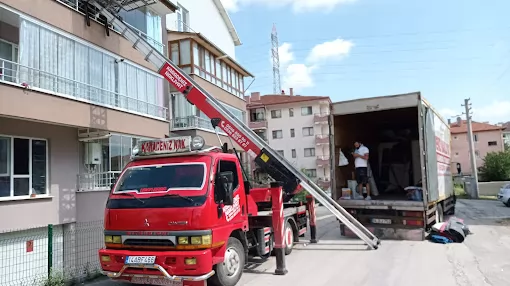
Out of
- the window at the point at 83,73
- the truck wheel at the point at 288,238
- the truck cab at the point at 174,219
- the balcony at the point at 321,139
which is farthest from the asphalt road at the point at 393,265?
the balcony at the point at 321,139

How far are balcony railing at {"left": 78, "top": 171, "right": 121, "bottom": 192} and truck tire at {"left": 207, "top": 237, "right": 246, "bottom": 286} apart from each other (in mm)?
6853

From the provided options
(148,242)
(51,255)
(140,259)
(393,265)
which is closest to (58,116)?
(51,255)

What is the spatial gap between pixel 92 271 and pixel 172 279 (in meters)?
3.91

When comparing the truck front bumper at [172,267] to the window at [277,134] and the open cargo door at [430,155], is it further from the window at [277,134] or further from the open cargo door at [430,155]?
the window at [277,134]

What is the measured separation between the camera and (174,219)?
5.81m

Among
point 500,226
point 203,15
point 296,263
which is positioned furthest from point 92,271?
point 203,15

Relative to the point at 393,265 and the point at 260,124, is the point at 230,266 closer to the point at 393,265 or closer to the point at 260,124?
the point at 393,265

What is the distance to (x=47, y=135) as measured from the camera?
34.9 feet

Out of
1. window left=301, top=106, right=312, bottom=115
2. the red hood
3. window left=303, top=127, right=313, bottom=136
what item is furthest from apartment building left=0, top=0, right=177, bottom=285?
window left=301, top=106, right=312, bottom=115

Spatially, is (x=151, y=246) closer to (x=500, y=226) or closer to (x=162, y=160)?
(x=162, y=160)

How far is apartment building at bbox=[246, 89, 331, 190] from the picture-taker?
47062 millimetres

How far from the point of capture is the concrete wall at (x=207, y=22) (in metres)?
24.6

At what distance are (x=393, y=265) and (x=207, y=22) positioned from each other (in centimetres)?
2356

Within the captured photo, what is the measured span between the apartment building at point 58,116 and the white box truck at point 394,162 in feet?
23.0
